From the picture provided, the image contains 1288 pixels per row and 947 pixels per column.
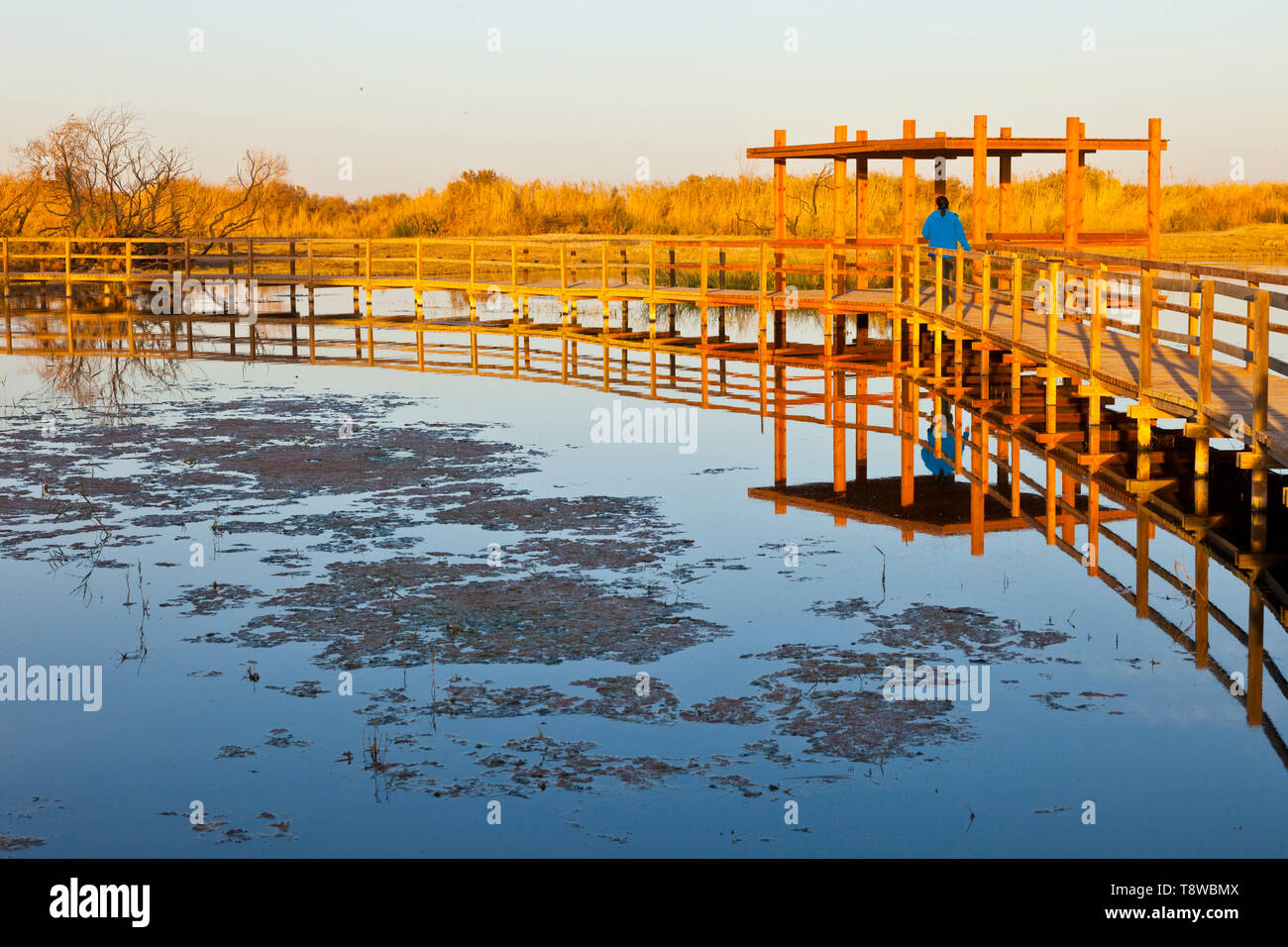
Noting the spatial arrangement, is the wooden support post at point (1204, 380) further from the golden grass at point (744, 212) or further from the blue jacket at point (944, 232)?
the golden grass at point (744, 212)

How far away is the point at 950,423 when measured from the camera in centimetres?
1472

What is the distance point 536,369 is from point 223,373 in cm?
439

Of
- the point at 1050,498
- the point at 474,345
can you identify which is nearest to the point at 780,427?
the point at 1050,498

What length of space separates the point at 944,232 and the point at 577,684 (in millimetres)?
13859

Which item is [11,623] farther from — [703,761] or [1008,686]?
[1008,686]

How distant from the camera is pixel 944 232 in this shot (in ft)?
63.2

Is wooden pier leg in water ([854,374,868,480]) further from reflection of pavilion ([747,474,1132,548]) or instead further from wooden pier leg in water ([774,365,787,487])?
wooden pier leg in water ([774,365,787,487])

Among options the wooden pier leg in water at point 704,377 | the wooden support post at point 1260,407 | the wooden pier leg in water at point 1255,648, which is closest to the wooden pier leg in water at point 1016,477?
the wooden support post at point 1260,407

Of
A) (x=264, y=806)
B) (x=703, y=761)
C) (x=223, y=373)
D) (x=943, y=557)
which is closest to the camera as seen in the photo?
(x=264, y=806)

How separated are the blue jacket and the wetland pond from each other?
837 cm

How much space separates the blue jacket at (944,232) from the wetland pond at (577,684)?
8.37 m

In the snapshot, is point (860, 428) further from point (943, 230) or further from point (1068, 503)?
point (943, 230)

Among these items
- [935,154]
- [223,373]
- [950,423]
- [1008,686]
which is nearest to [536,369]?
[223,373]

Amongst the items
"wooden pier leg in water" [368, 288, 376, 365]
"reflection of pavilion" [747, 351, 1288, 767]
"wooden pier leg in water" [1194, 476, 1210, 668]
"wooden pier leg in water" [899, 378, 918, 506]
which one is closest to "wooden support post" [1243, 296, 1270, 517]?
"reflection of pavilion" [747, 351, 1288, 767]
